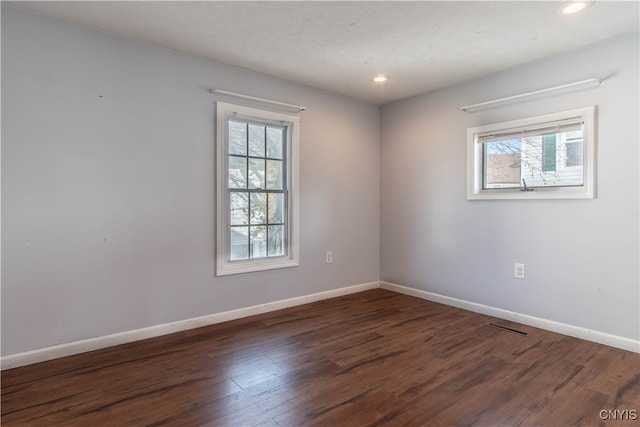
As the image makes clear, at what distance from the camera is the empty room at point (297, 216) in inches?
79.1

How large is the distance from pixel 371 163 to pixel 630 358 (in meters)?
2.95

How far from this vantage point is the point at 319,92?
Answer: 3.76 m

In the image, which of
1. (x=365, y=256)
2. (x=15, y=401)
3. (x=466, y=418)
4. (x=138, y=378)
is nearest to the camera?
(x=466, y=418)

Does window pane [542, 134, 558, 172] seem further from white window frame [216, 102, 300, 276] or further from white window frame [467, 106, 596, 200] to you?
white window frame [216, 102, 300, 276]

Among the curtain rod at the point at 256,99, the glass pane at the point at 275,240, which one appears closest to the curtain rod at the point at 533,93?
the curtain rod at the point at 256,99

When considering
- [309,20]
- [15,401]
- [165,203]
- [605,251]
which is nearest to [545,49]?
[605,251]

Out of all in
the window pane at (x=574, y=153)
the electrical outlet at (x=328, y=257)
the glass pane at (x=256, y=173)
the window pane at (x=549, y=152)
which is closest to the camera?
the window pane at (x=574, y=153)

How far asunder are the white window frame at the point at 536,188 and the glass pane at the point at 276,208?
6.32ft

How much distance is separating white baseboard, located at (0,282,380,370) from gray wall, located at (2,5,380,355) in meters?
0.05

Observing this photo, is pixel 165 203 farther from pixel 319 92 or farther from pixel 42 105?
pixel 319 92

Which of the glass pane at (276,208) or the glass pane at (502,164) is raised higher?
the glass pane at (502,164)

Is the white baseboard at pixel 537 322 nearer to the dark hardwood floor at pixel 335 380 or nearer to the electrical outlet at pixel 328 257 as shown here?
the dark hardwood floor at pixel 335 380

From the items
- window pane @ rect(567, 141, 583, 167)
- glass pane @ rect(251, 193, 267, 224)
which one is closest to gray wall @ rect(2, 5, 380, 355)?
glass pane @ rect(251, 193, 267, 224)

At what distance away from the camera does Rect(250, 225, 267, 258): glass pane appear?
334 cm
